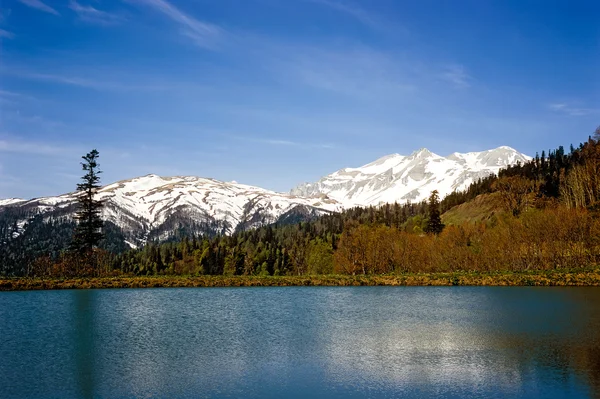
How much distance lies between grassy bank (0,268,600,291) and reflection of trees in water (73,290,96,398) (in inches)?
1871

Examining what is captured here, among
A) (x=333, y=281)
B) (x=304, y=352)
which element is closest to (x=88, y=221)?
(x=333, y=281)

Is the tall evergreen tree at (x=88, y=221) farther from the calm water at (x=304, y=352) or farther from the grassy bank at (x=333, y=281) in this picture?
the calm water at (x=304, y=352)

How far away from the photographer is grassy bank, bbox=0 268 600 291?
300ft

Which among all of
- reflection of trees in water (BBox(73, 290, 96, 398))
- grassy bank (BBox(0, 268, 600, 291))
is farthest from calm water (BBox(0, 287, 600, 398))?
grassy bank (BBox(0, 268, 600, 291))

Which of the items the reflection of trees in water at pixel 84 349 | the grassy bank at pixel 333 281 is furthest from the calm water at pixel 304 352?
the grassy bank at pixel 333 281

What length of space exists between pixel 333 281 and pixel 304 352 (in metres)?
80.5

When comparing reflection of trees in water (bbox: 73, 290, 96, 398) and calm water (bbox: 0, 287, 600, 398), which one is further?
reflection of trees in water (bbox: 73, 290, 96, 398)

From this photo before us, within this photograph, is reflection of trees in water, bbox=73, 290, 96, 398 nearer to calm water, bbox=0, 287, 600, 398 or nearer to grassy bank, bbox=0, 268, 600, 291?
calm water, bbox=0, 287, 600, 398

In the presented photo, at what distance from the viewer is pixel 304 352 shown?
31156mm

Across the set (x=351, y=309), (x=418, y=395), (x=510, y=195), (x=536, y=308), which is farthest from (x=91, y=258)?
(x=510, y=195)

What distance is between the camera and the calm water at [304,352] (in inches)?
906

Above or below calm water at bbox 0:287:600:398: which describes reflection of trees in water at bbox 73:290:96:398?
above

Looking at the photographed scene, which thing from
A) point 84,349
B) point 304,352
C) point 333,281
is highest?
point 84,349

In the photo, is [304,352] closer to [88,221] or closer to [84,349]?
[84,349]
